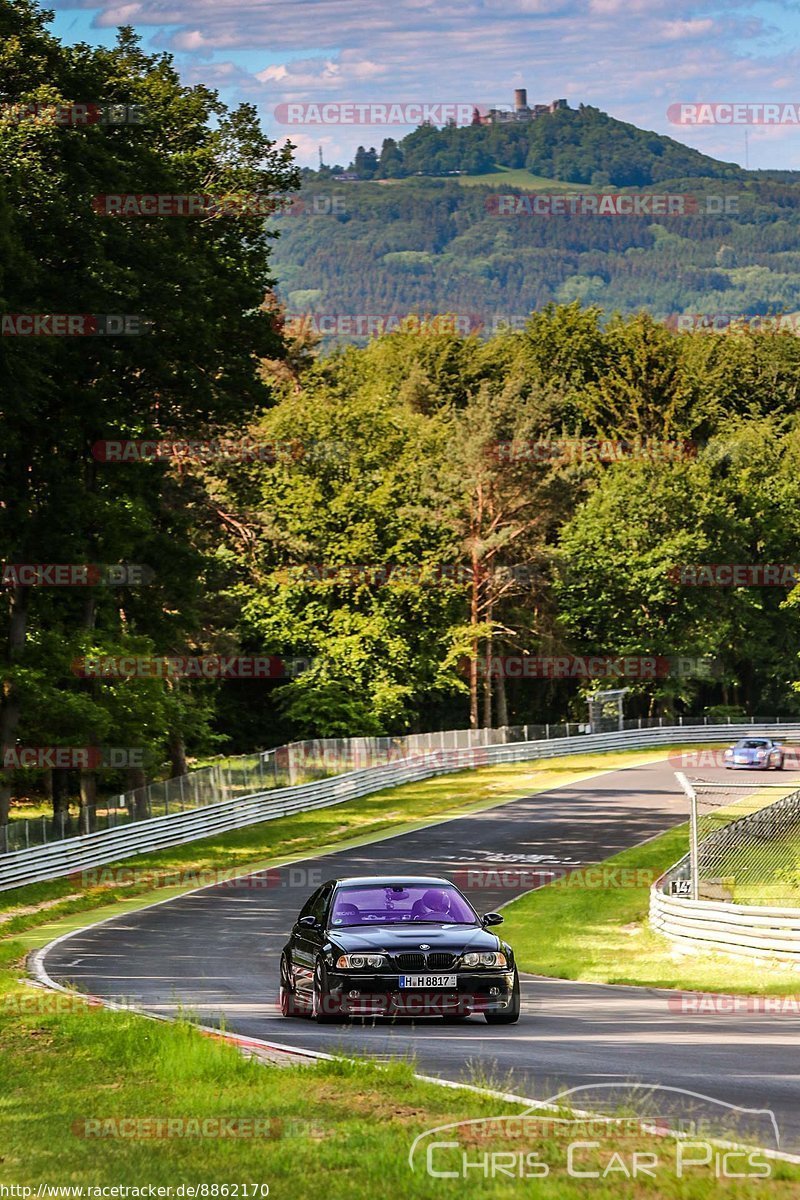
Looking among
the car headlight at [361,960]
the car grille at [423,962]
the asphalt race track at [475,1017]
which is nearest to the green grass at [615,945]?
the asphalt race track at [475,1017]

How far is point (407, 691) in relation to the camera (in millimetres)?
68625

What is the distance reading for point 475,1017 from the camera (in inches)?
644

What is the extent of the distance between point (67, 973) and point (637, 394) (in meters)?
78.9

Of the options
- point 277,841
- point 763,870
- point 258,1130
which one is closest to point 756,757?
point 277,841

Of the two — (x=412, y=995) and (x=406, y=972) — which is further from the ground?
(x=406, y=972)

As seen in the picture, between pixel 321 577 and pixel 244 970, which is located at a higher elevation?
pixel 321 577

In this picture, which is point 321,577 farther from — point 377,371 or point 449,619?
point 377,371

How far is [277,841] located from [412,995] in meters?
29.1

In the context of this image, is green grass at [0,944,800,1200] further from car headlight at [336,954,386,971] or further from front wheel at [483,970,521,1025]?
front wheel at [483,970,521,1025]

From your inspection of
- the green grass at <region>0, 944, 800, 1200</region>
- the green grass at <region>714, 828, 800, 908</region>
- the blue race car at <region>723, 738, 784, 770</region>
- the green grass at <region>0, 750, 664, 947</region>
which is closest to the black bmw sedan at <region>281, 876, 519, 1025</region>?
the green grass at <region>0, 944, 800, 1200</region>

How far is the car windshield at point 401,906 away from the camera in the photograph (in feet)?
53.0

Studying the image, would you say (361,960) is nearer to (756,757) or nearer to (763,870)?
(763,870)

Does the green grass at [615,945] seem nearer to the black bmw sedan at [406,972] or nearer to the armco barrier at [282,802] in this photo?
the black bmw sedan at [406,972]

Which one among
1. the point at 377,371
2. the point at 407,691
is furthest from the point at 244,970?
the point at 377,371
